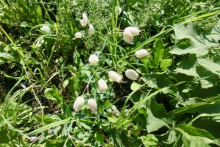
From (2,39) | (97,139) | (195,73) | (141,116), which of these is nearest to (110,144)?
(97,139)

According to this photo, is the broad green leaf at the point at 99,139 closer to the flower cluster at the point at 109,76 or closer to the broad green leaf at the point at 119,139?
the broad green leaf at the point at 119,139

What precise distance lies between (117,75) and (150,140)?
13.7 inches

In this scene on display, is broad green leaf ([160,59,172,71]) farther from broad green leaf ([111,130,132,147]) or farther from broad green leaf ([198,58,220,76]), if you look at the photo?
broad green leaf ([111,130,132,147])

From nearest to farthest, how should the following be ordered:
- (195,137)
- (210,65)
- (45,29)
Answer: (195,137) → (210,65) → (45,29)

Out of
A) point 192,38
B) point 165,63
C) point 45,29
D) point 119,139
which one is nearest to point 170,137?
point 119,139

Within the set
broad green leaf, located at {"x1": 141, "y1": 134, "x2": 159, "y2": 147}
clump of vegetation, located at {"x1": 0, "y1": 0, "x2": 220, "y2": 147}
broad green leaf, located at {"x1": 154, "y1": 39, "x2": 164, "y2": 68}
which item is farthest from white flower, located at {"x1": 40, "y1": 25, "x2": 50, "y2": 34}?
broad green leaf, located at {"x1": 141, "y1": 134, "x2": 159, "y2": 147}

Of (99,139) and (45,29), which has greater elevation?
(45,29)

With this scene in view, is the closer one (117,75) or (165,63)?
(117,75)

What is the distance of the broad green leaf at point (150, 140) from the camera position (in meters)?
1.16

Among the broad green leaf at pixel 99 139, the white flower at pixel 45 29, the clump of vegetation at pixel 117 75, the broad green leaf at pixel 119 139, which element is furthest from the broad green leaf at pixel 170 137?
the white flower at pixel 45 29

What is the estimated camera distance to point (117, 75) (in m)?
1.10

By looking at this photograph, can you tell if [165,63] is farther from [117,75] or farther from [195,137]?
[195,137]

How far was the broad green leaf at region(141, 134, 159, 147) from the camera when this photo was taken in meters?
1.16

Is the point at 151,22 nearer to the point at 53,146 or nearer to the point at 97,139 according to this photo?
the point at 97,139
